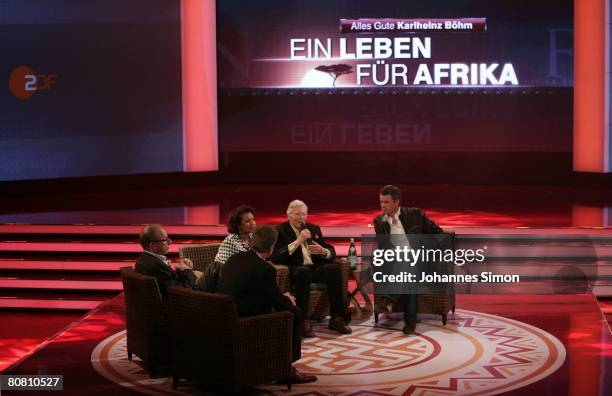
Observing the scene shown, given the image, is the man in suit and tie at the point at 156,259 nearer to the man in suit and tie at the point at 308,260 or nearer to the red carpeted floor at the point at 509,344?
the red carpeted floor at the point at 509,344

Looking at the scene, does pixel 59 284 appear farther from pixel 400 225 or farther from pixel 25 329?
pixel 400 225

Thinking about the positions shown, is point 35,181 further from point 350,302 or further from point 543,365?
point 543,365

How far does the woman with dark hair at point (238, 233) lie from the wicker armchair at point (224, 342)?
0.75 metres

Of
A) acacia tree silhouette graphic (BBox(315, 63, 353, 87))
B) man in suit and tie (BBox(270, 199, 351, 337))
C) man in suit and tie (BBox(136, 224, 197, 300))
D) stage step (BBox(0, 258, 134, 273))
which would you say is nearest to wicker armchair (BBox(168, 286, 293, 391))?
man in suit and tie (BBox(136, 224, 197, 300))

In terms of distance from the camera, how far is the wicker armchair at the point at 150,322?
521 cm

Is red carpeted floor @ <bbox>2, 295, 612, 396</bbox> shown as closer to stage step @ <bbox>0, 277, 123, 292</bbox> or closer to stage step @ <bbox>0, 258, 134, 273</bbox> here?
stage step @ <bbox>0, 277, 123, 292</bbox>

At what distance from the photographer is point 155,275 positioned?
5336 mm

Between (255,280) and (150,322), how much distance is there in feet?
2.64

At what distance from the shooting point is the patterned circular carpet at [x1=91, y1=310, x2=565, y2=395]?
503 cm

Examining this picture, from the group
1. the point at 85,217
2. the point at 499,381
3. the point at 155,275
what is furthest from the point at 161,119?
the point at 499,381

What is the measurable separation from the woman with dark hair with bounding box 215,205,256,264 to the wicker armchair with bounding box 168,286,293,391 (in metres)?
0.75

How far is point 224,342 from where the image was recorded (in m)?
4.71

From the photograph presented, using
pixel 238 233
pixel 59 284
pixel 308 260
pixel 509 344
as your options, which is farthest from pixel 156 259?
pixel 59 284

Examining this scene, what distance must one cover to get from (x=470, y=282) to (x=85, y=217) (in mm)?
4314
